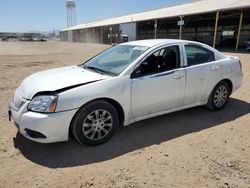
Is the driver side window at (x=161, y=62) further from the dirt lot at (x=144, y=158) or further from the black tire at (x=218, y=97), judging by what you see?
the black tire at (x=218, y=97)

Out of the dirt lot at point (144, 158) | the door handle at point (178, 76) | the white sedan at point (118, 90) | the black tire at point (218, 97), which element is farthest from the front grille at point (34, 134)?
the black tire at point (218, 97)

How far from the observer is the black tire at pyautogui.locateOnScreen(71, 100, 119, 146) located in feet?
12.1

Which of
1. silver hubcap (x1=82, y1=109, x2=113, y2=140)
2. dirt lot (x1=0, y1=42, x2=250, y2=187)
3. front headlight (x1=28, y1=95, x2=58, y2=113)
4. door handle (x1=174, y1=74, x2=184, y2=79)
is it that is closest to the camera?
dirt lot (x1=0, y1=42, x2=250, y2=187)

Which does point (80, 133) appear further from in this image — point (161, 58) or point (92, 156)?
point (161, 58)

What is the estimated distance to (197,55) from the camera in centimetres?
502

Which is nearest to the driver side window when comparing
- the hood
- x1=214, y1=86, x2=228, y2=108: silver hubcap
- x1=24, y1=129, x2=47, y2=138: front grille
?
the hood

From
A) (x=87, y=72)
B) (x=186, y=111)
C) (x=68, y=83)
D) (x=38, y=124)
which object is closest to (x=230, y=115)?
(x=186, y=111)

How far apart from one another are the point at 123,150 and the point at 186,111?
7.15 feet

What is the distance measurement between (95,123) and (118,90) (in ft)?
1.97

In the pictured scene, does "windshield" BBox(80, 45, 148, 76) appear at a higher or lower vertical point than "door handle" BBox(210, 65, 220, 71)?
higher

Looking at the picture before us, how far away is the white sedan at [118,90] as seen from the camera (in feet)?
11.6

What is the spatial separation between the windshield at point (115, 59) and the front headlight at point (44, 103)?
3.53ft

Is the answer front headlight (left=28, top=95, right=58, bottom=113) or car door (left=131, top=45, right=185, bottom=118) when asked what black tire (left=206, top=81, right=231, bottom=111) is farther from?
front headlight (left=28, top=95, right=58, bottom=113)

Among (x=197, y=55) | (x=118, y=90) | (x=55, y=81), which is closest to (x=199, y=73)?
(x=197, y=55)
